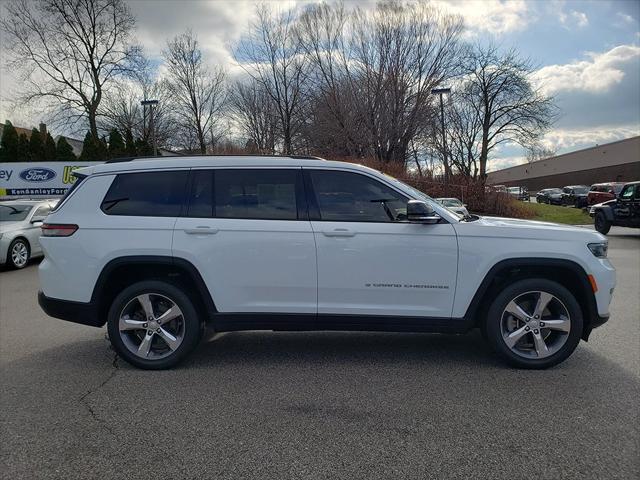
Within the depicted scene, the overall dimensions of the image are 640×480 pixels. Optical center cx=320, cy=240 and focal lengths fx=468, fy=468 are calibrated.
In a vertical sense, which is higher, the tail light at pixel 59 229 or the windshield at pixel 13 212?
the tail light at pixel 59 229

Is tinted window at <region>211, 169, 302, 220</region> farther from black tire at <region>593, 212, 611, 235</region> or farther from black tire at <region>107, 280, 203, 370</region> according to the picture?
black tire at <region>593, 212, 611, 235</region>

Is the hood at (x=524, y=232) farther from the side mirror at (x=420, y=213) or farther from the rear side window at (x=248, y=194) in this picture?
the rear side window at (x=248, y=194)

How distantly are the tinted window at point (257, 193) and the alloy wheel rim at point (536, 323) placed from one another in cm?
211

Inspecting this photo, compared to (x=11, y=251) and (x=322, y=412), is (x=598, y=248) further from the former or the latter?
(x=11, y=251)

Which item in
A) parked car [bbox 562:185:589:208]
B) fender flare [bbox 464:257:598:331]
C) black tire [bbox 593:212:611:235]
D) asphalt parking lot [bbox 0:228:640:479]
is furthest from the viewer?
parked car [bbox 562:185:589:208]

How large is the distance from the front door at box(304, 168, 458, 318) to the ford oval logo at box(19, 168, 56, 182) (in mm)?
24829

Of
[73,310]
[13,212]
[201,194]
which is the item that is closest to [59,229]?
[73,310]

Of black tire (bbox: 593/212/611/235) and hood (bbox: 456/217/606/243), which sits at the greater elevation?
hood (bbox: 456/217/606/243)

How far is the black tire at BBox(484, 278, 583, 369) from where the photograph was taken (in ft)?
13.3

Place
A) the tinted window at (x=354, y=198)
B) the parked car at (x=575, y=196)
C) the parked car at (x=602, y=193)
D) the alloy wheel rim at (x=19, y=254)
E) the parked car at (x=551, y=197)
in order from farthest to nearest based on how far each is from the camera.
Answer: the parked car at (x=551, y=197)
the parked car at (x=575, y=196)
the parked car at (x=602, y=193)
the alloy wheel rim at (x=19, y=254)
the tinted window at (x=354, y=198)

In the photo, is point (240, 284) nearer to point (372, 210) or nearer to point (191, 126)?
point (372, 210)

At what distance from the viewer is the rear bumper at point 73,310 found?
4211 mm

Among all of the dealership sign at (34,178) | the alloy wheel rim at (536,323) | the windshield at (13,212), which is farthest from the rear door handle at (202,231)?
the dealership sign at (34,178)

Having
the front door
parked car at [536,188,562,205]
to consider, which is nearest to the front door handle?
the front door
